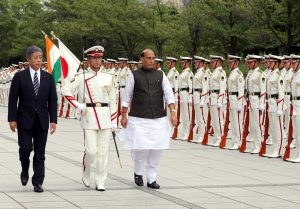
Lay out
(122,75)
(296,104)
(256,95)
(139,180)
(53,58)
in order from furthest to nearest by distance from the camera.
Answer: (122,75) < (53,58) < (256,95) < (296,104) < (139,180)

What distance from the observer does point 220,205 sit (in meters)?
10.8

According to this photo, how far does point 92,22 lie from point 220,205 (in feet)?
116

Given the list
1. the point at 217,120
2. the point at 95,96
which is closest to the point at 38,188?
the point at 95,96

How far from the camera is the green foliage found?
33.7 meters

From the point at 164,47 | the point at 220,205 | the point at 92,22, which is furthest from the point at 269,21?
the point at 220,205

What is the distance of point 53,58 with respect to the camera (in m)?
18.8

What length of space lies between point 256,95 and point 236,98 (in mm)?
880

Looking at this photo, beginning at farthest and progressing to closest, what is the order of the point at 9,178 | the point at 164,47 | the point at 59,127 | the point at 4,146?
the point at 164,47 → the point at 59,127 → the point at 4,146 → the point at 9,178

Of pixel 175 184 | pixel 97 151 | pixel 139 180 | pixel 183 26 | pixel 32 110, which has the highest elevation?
pixel 183 26

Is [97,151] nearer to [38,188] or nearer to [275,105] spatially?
[38,188]

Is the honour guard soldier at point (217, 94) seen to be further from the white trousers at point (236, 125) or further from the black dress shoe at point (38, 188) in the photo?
the black dress shoe at point (38, 188)

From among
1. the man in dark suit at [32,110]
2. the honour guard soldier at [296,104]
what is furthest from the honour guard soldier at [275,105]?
the man in dark suit at [32,110]

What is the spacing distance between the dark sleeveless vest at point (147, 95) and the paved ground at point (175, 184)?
1.06 meters

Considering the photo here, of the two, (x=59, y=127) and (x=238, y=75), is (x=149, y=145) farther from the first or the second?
(x=59, y=127)
